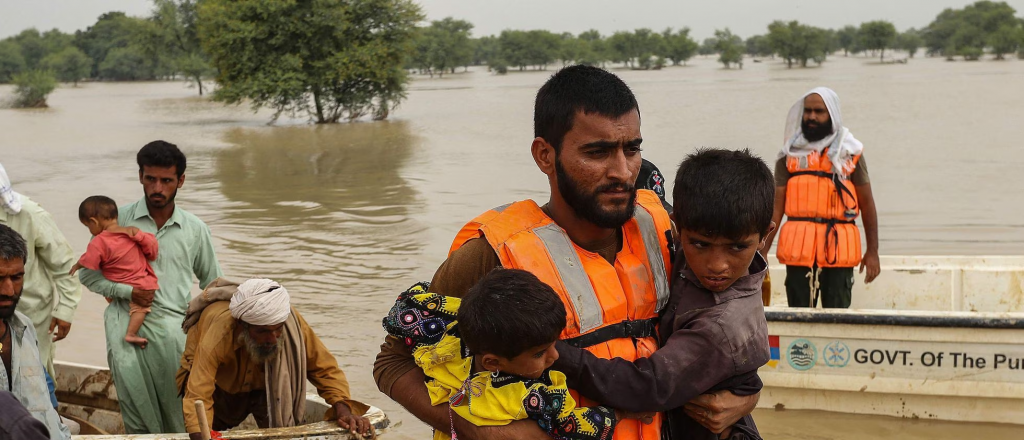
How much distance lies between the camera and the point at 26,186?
18.5m

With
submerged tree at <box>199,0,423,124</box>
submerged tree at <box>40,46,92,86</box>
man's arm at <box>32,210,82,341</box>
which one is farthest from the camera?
submerged tree at <box>40,46,92,86</box>

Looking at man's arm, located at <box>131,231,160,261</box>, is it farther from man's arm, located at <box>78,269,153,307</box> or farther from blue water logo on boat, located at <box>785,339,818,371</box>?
blue water logo on boat, located at <box>785,339,818,371</box>

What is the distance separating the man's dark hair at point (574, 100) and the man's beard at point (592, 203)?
0.08m

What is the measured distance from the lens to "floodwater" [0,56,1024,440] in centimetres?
919

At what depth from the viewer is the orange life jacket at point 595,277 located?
2115 millimetres

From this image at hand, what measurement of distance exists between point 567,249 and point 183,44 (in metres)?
65.9

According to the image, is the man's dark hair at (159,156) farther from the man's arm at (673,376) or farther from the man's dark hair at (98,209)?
the man's arm at (673,376)

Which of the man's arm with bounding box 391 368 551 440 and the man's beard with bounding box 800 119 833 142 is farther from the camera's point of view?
the man's beard with bounding box 800 119 833 142

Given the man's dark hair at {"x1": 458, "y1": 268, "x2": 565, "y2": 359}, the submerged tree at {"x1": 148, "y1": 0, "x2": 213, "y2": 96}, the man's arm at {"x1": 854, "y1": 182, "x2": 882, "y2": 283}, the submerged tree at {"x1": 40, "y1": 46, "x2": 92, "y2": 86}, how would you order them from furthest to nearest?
the submerged tree at {"x1": 40, "y1": 46, "x2": 92, "y2": 86} → the submerged tree at {"x1": 148, "y1": 0, "x2": 213, "y2": 96} → the man's arm at {"x1": 854, "y1": 182, "x2": 882, "y2": 283} → the man's dark hair at {"x1": 458, "y1": 268, "x2": 565, "y2": 359}

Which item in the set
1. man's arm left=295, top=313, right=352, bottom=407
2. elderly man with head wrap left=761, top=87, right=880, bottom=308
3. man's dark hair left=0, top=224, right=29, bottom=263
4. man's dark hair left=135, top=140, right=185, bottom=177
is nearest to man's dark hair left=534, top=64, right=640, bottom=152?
man's dark hair left=0, top=224, right=29, bottom=263

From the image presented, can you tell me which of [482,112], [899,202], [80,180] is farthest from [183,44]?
[899,202]

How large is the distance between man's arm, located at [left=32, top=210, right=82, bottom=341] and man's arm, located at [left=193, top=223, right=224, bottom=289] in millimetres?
568

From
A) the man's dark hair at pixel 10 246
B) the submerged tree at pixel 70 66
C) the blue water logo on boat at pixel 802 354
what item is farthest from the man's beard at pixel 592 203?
the submerged tree at pixel 70 66

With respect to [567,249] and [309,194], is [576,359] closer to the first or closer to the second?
[567,249]
